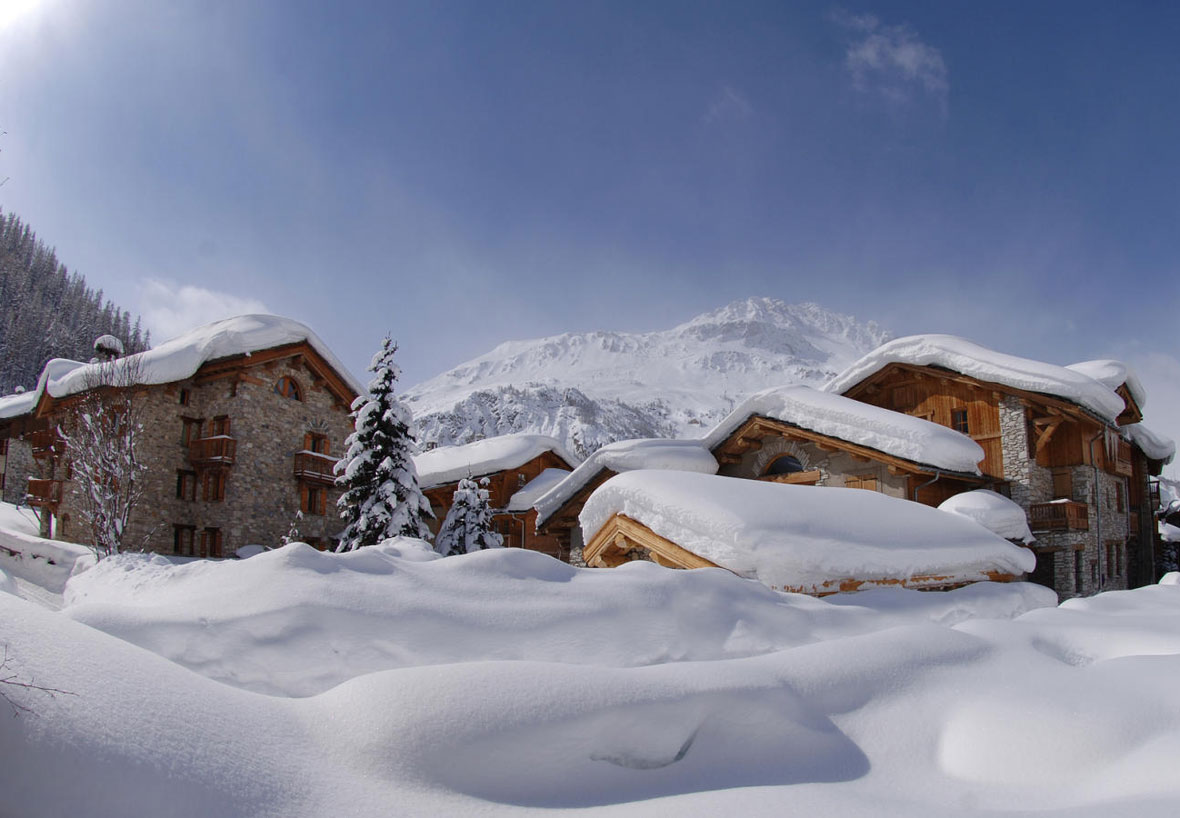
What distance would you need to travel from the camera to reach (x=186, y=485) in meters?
25.2

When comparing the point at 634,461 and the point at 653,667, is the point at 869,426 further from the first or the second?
the point at 653,667

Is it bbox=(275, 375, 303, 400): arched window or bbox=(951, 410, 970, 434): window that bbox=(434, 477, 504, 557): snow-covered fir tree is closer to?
bbox=(275, 375, 303, 400): arched window

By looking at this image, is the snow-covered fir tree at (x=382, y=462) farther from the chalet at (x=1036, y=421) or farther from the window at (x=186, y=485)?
the chalet at (x=1036, y=421)

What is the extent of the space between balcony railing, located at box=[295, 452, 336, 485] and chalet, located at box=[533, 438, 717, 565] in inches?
413

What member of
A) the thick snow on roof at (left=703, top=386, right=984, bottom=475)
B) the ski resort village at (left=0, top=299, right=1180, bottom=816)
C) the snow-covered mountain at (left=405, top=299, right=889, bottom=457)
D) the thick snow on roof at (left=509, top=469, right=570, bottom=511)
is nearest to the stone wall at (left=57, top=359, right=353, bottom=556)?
the thick snow on roof at (left=509, top=469, right=570, bottom=511)

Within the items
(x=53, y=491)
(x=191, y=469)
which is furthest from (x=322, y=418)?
(x=53, y=491)

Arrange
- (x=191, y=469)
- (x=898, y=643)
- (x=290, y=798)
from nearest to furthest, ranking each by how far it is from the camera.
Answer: (x=290, y=798)
(x=898, y=643)
(x=191, y=469)

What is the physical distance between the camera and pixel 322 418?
28.7 metres

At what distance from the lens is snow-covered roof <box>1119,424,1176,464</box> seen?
25.7m

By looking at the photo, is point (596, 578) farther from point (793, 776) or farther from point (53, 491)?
point (53, 491)

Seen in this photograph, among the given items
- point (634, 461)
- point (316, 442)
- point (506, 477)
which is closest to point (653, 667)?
point (634, 461)

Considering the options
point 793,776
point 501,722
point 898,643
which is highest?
point 898,643

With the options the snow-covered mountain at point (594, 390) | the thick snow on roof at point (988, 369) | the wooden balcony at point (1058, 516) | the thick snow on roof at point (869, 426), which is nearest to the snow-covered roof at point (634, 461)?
the thick snow on roof at point (869, 426)

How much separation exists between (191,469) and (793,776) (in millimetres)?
26674
